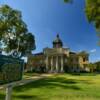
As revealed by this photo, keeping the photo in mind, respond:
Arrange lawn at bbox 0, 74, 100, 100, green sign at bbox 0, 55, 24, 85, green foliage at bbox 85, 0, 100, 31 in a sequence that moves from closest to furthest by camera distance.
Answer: green sign at bbox 0, 55, 24, 85 < lawn at bbox 0, 74, 100, 100 < green foliage at bbox 85, 0, 100, 31

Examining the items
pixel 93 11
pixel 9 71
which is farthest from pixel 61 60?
pixel 9 71

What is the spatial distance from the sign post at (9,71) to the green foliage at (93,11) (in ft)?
38.3

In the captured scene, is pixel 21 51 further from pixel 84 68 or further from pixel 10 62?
pixel 10 62

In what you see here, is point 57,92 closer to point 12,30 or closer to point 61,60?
point 12,30

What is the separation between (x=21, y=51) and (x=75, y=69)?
30119 millimetres

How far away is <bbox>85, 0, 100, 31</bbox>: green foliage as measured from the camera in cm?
1885

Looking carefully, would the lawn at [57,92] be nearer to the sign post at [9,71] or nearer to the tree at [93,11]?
the tree at [93,11]

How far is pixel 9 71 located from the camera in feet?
23.4

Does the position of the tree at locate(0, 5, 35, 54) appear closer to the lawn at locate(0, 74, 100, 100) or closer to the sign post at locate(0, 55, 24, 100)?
the lawn at locate(0, 74, 100, 100)

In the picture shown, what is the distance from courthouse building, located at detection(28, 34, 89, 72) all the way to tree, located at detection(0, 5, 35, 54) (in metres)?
27.8

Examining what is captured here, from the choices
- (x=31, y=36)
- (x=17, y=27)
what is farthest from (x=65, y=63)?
(x=17, y=27)

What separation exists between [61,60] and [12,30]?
126ft

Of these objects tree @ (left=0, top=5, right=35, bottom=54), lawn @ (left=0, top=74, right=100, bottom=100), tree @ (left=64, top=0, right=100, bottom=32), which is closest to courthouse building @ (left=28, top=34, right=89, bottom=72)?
tree @ (left=0, top=5, right=35, bottom=54)

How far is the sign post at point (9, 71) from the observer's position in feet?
21.4
